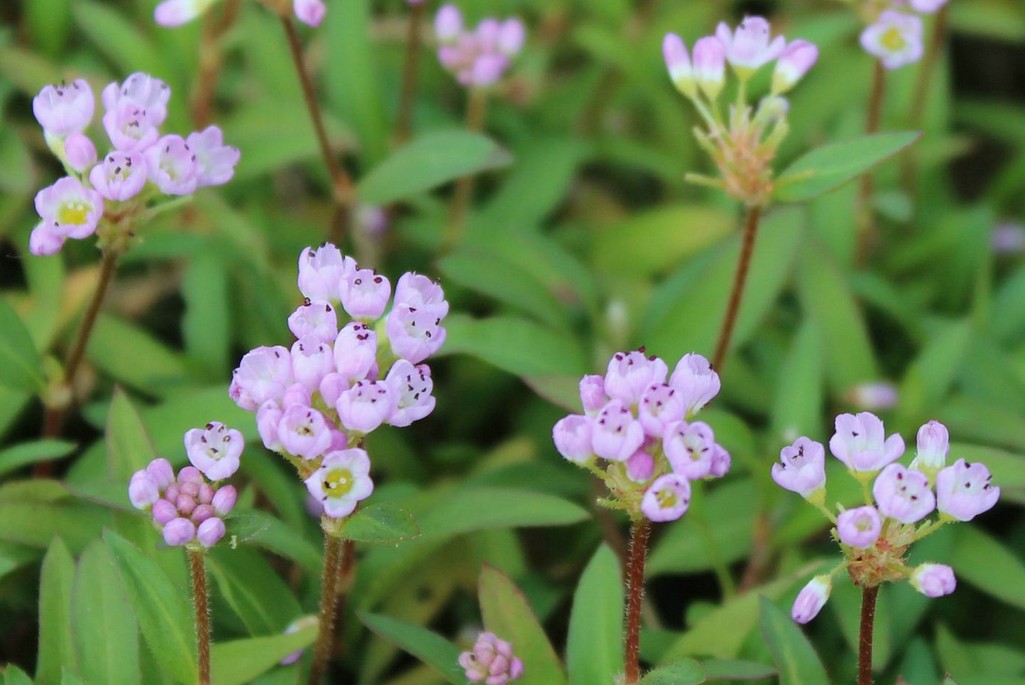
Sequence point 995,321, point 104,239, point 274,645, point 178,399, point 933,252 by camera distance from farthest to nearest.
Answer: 1. point 933,252
2. point 995,321
3. point 178,399
4. point 104,239
5. point 274,645

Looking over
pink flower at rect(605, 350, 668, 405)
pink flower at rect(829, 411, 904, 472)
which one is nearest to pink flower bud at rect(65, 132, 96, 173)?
pink flower at rect(605, 350, 668, 405)

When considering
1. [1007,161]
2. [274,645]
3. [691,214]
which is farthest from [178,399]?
[1007,161]

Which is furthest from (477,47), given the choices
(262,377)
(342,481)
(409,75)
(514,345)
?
(342,481)

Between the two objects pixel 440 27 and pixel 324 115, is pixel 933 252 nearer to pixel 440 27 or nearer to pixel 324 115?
pixel 440 27

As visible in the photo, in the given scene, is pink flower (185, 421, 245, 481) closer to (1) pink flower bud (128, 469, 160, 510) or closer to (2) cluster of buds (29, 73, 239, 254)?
(1) pink flower bud (128, 469, 160, 510)

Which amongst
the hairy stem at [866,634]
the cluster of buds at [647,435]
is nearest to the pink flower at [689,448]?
the cluster of buds at [647,435]

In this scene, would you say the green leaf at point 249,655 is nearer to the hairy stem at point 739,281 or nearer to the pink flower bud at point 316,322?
the pink flower bud at point 316,322
